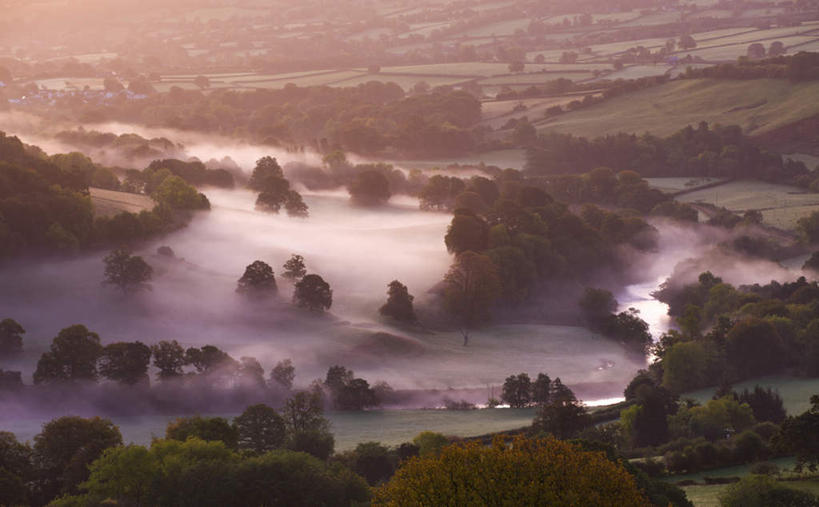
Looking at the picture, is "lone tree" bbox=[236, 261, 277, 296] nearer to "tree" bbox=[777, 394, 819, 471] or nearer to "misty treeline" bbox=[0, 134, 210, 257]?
"misty treeline" bbox=[0, 134, 210, 257]

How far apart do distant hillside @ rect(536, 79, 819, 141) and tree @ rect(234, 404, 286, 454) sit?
13412 cm

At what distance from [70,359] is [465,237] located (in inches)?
1889

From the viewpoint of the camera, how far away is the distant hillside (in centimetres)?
17162

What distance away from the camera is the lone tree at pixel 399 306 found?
90.9m

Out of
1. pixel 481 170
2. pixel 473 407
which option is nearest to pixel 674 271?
pixel 473 407

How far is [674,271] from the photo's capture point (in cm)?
11069

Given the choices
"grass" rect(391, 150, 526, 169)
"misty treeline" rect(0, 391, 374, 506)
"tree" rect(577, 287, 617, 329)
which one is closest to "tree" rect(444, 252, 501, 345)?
"tree" rect(577, 287, 617, 329)

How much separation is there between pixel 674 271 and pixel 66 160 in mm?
83992

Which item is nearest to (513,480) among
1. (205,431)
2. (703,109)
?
(205,431)

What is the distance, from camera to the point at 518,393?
242 ft

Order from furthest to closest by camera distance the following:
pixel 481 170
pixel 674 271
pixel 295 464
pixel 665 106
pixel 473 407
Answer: pixel 665 106 → pixel 481 170 → pixel 674 271 → pixel 473 407 → pixel 295 464

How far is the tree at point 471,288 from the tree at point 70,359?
3594cm

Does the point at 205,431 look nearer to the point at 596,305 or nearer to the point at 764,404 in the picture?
the point at 764,404

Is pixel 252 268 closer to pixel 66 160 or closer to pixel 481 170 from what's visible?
pixel 66 160
